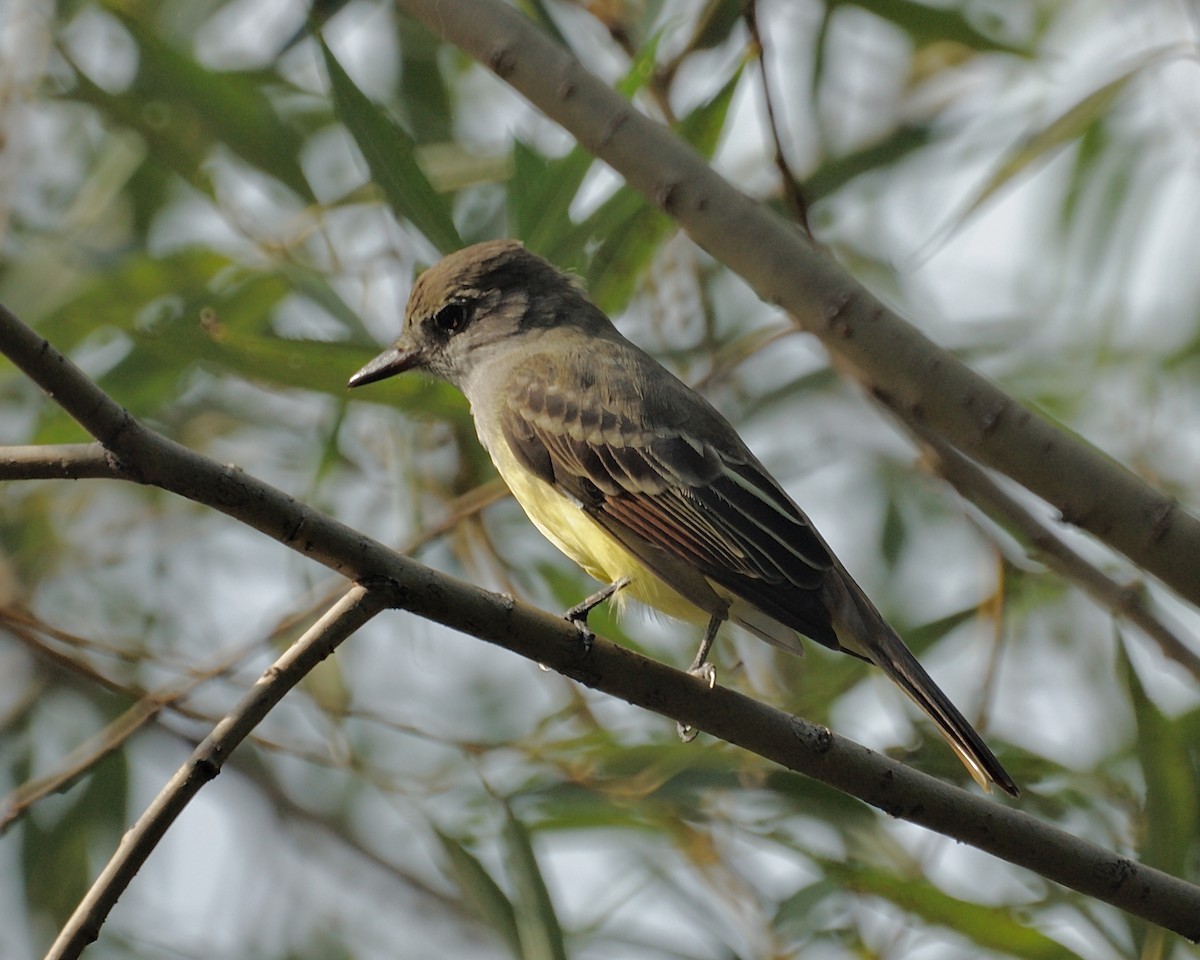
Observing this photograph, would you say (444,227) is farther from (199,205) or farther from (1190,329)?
(1190,329)

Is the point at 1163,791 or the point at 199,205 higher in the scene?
the point at 199,205

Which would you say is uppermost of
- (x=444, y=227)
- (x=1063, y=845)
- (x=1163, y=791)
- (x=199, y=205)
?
(x=199, y=205)

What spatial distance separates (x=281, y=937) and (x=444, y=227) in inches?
108

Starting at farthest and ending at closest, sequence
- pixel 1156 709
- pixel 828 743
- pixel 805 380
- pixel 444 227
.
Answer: pixel 805 380
pixel 444 227
pixel 1156 709
pixel 828 743

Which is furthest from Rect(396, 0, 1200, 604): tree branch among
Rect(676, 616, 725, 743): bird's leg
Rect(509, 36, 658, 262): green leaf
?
Rect(676, 616, 725, 743): bird's leg

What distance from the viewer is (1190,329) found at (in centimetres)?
445

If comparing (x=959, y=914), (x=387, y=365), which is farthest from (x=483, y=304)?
(x=959, y=914)

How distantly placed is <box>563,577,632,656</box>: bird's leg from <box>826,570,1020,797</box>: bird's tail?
468mm

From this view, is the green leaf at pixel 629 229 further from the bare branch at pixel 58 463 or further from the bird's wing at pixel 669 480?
the bare branch at pixel 58 463

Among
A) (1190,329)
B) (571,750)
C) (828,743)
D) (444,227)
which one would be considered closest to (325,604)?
(571,750)

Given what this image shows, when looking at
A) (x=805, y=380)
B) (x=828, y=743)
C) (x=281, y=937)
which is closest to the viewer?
(x=828, y=743)

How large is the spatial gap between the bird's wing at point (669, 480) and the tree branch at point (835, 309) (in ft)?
1.76

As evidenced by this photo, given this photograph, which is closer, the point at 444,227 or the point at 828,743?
the point at 828,743

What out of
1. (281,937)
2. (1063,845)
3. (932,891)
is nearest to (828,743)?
(1063,845)
